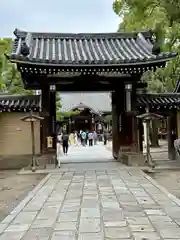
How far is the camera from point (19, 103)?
19.0 m

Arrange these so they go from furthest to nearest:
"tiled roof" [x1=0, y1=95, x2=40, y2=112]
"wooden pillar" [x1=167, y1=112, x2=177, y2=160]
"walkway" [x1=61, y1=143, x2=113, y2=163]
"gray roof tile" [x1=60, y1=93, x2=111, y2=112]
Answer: "gray roof tile" [x1=60, y1=93, x2=111, y2=112]
"walkway" [x1=61, y1=143, x2=113, y2=163]
"wooden pillar" [x1=167, y1=112, x2=177, y2=160]
"tiled roof" [x1=0, y1=95, x2=40, y2=112]

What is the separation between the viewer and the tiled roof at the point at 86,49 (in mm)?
17047

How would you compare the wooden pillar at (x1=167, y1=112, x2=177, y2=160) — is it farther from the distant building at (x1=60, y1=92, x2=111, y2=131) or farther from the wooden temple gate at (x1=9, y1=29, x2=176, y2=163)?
the distant building at (x1=60, y1=92, x2=111, y2=131)

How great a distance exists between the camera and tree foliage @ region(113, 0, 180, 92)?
50.7 ft

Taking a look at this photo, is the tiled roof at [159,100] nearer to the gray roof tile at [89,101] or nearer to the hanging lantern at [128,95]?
the hanging lantern at [128,95]

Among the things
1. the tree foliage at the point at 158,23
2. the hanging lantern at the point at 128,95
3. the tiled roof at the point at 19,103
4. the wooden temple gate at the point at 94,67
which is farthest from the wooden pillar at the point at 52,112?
the tree foliage at the point at 158,23

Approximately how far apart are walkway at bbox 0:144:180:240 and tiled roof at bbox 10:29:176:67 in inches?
251

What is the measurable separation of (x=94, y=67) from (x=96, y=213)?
34.1ft

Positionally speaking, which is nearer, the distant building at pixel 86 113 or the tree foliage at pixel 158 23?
the tree foliage at pixel 158 23

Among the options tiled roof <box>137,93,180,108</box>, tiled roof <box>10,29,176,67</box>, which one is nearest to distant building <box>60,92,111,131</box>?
tiled roof <box>10,29,176,67</box>

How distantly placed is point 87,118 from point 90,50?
31.0m

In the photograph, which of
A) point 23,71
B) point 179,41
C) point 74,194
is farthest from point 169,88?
point 74,194

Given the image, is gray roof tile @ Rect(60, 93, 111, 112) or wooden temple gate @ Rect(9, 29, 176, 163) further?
gray roof tile @ Rect(60, 93, 111, 112)

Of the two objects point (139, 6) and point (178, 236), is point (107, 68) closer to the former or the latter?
point (139, 6)
